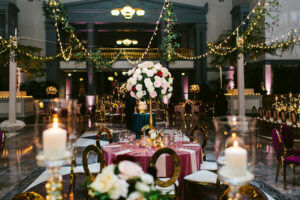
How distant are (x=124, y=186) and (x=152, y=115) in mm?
5348

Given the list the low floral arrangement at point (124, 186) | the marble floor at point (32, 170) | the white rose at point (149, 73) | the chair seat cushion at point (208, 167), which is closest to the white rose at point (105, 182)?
the low floral arrangement at point (124, 186)

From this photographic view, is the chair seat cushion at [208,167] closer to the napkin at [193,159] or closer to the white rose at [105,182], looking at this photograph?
the napkin at [193,159]

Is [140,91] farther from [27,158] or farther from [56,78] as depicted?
[56,78]

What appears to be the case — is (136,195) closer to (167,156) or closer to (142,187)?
(142,187)

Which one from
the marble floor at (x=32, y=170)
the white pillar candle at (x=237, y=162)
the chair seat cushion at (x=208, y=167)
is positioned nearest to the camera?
the white pillar candle at (x=237, y=162)

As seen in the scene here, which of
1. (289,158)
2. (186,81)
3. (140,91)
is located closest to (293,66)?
(186,81)

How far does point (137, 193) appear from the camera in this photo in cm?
86

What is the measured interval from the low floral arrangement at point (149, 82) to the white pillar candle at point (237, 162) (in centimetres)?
217

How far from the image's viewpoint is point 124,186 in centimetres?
87

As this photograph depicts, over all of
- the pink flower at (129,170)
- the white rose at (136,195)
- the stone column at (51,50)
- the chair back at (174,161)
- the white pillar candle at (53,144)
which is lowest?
the chair back at (174,161)

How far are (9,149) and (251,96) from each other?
10752 millimetres

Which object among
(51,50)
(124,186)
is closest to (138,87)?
(124,186)

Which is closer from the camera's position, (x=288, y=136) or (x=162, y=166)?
(x=162, y=166)

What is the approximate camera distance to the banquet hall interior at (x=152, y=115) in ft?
3.35
